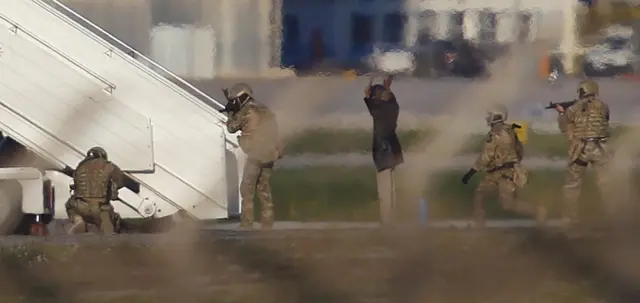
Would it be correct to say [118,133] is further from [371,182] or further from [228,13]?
[228,13]

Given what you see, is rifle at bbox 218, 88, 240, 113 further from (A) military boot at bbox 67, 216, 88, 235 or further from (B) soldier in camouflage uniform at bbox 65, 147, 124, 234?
(A) military boot at bbox 67, 216, 88, 235

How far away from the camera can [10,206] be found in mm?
9352

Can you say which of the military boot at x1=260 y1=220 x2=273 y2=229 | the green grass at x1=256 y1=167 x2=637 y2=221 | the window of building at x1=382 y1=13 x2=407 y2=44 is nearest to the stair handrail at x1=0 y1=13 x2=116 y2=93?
the military boot at x1=260 y1=220 x2=273 y2=229

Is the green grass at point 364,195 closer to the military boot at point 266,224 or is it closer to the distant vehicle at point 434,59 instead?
the military boot at point 266,224

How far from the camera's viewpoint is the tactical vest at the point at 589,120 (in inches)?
371

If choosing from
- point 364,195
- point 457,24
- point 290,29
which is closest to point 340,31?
point 290,29

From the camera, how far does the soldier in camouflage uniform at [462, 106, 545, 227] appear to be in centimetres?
920

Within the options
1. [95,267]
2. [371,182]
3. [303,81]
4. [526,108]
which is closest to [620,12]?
[526,108]

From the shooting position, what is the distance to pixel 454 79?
461 inches

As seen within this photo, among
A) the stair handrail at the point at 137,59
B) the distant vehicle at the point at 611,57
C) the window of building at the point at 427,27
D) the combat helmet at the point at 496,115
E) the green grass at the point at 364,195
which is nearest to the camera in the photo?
the combat helmet at the point at 496,115

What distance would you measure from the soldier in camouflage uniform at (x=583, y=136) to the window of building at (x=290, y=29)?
4.11 m

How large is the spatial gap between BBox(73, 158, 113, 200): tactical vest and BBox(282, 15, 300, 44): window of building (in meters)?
4.18

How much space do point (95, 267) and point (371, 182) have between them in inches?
185

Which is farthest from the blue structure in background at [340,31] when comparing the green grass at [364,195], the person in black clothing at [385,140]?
the person in black clothing at [385,140]
